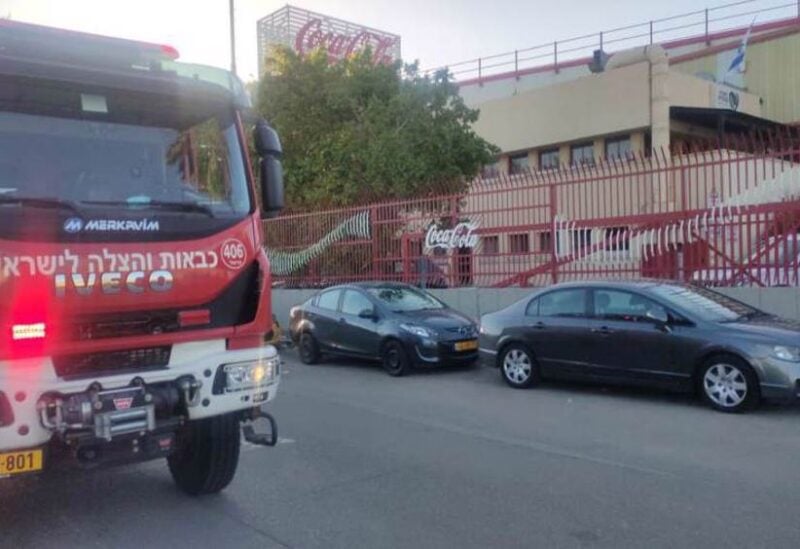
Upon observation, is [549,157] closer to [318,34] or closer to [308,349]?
[318,34]

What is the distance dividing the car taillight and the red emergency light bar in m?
1.57

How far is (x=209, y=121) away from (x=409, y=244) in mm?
11912

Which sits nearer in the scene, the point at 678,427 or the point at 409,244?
the point at 678,427

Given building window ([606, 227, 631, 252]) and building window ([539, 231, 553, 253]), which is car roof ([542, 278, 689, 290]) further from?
building window ([539, 231, 553, 253])

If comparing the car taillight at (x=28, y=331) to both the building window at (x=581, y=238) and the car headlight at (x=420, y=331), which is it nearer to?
the car headlight at (x=420, y=331)

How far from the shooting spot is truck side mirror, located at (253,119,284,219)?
5.77 m

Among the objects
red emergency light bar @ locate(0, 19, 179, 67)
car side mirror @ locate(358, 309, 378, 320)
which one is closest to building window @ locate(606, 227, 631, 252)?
car side mirror @ locate(358, 309, 378, 320)

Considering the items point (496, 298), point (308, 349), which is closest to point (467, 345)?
point (308, 349)

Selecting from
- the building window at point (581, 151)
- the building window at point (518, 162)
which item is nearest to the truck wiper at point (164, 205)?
the building window at point (581, 151)

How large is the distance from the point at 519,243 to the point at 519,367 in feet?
16.8

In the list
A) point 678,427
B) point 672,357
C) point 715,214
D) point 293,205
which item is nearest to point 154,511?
point 678,427

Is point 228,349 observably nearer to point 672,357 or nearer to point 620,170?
point 672,357

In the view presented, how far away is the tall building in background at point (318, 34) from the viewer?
36.7 metres

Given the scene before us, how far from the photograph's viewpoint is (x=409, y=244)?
17.2 meters
